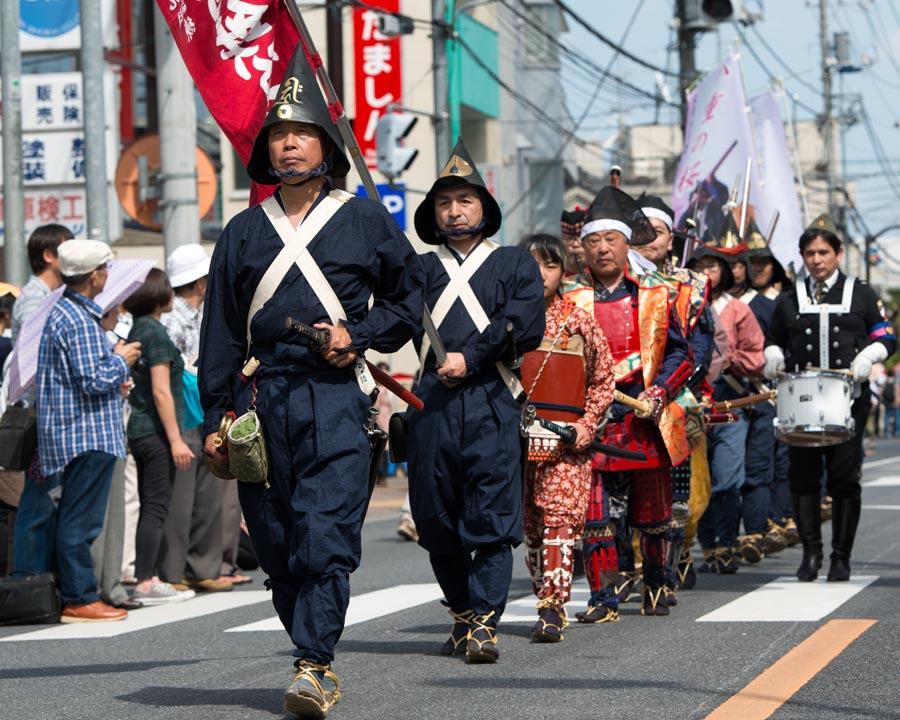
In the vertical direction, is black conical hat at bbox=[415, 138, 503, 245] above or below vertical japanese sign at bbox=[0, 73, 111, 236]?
below

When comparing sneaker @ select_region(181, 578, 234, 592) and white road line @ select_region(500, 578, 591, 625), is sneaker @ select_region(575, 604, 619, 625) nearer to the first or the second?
white road line @ select_region(500, 578, 591, 625)

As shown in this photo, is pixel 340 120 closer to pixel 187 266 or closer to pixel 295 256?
pixel 295 256

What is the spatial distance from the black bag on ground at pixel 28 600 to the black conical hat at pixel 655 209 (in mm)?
3722

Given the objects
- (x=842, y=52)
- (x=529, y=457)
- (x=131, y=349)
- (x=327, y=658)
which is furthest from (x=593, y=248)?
(x=842, y=52)

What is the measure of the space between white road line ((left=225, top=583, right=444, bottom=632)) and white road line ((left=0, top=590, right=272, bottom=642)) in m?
0.59

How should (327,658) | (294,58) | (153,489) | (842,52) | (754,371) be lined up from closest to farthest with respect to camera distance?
1. (327,658)
2. (294,58)
3. (153,489)
4. (754,371)
5. (842,52)

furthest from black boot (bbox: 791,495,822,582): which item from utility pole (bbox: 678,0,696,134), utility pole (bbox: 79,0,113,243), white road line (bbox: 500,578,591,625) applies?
utility pole (bbox: 678,0,696,134)

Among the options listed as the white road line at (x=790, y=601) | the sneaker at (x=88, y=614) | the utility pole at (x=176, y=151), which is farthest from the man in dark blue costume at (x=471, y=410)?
the utility pole at (x=176, y=151)

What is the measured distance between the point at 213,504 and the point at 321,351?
520 centimetres

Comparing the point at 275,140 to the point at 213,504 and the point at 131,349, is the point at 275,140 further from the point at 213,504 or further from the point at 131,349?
the point at 213,504

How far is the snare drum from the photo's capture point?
9.58 metres

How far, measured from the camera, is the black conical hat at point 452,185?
734 cm

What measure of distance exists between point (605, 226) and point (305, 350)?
286 centimetres

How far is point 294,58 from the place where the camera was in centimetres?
636
